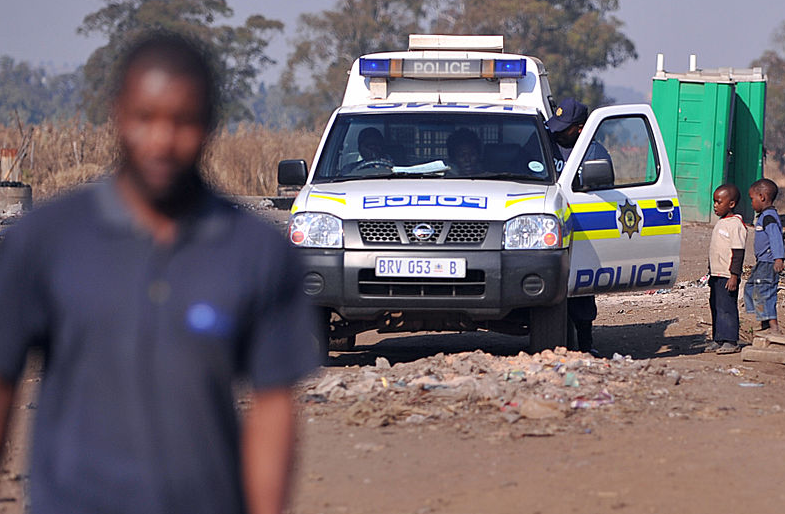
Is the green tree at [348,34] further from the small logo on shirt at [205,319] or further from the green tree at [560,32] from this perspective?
the small logo on shirt at [205,319]

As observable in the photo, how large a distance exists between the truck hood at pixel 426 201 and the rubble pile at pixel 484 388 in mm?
923

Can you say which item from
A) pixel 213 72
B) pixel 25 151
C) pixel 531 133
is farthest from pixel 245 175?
Answer: pixel 213 72

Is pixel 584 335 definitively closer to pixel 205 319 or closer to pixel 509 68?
pixel 509 68

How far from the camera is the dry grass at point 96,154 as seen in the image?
2664 centimetres

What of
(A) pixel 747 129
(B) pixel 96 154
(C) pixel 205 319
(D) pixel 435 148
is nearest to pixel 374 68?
(D) pixel 435 148

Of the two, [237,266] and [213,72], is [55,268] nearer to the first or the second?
[237,266]

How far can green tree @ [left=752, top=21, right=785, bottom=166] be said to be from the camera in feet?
162

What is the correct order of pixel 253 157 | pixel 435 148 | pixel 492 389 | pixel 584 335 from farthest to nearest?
pixel 253 157
pixel 584 335
pixel 435 148
pixel 492 389

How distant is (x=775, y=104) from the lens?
50688 millimetres

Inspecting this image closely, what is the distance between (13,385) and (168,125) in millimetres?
571

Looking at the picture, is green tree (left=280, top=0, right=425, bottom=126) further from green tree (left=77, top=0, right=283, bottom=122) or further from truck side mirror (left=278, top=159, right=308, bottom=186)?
truck side mirror (left=278, top=159, right=308, bottom=186)

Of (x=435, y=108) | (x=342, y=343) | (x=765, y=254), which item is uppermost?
(x=435, y=108)

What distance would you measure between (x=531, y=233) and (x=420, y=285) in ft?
2.45

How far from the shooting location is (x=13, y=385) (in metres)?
2.33
